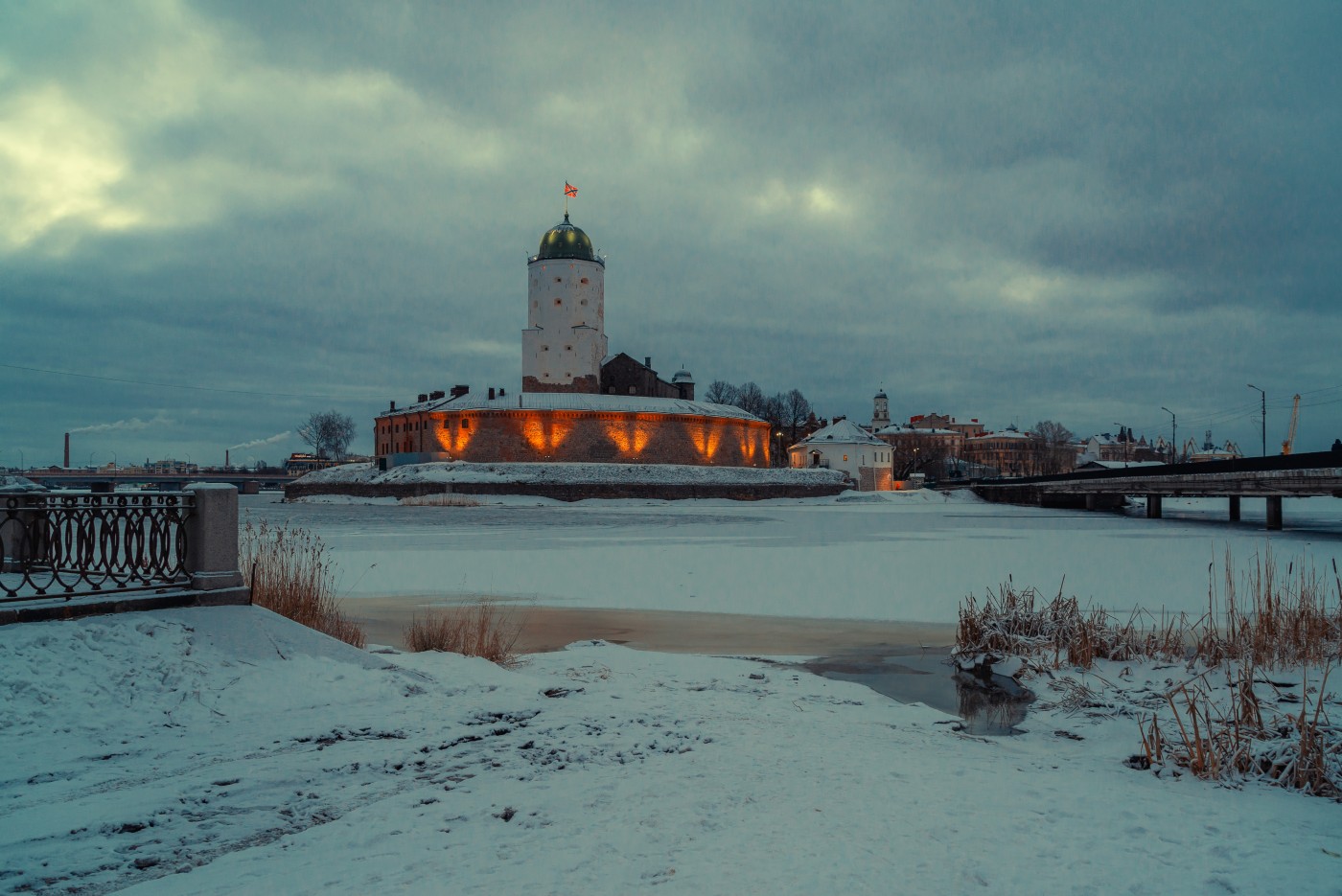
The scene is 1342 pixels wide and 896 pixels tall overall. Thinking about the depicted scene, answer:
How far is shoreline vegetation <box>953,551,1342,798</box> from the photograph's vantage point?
5664mm

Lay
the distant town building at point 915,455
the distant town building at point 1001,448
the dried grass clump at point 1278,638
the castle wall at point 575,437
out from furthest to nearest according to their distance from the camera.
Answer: the distant town building at point 1001,448 → the distant town building at point 915,455 → the castle wall at point 575,437 → the dried grass clump at point 1278,638

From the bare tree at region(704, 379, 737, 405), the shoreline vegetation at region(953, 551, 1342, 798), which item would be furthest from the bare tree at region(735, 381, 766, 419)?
the shoreline vegetation at region(953, 551, 1342, 798)

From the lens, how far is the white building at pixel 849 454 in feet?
295

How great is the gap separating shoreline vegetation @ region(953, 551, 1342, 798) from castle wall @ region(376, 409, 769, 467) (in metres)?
63.5

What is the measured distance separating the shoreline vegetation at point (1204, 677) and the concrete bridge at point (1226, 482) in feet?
72.4

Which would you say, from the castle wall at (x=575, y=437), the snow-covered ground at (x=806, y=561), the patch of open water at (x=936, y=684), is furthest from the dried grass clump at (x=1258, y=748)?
the castle wall at (x=575, y=437)

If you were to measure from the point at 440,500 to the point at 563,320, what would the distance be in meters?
26.1

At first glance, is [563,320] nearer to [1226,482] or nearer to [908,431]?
[1226,482]

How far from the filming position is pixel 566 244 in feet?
269

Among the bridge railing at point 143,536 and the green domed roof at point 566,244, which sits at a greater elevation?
the green domed roof at point 566,244

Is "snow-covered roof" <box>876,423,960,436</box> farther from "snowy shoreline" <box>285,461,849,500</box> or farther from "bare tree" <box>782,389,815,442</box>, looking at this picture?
"snowy shoreline" <box>285,461,849,500</box>

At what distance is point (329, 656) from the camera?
816 centimetres

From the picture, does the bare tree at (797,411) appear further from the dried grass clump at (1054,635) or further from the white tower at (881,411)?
the dried grass clump at (1054,635)

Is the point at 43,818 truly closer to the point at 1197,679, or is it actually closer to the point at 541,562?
the point at 1197,679
